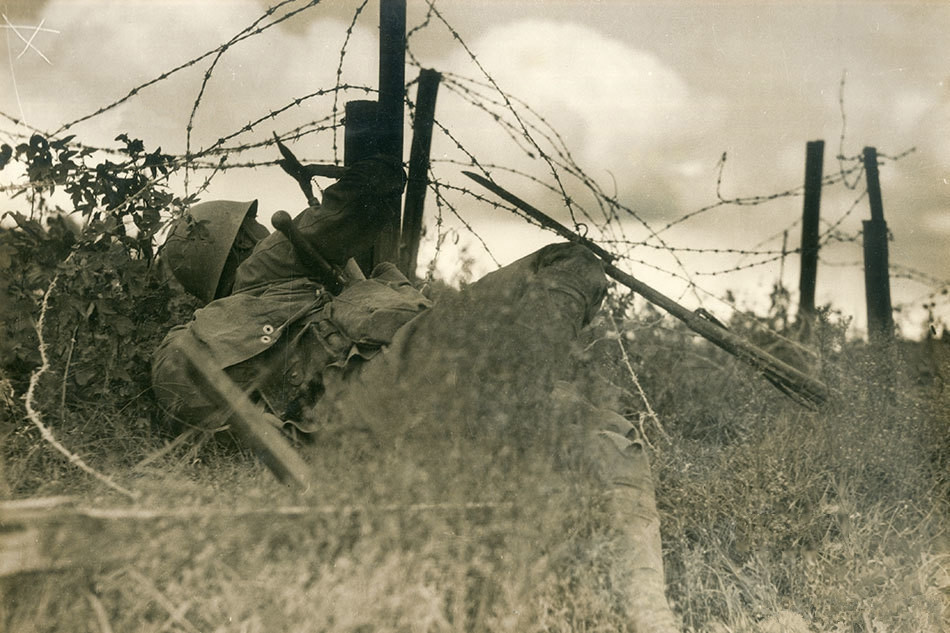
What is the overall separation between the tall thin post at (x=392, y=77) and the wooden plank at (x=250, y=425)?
3.25 feet

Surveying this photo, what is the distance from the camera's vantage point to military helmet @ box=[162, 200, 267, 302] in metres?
3.70

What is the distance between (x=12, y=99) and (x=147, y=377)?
1330 mm

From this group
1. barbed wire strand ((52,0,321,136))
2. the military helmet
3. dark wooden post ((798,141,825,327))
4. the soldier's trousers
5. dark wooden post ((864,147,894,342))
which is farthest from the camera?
dark wooden post ((798,141,825,327))

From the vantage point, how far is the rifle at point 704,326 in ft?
12.2

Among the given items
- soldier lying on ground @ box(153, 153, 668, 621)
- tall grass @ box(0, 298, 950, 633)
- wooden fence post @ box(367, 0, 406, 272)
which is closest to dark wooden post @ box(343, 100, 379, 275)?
wooden fence post @ box(367, 0, 406, 272)

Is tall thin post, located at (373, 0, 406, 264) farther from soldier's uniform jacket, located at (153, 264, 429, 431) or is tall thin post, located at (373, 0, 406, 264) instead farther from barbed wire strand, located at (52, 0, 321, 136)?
soldier's uniform jacket, located at (153, 264, 429, 431)

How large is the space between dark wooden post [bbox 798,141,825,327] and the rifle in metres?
1.40

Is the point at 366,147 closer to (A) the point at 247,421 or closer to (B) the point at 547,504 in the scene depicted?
(A) the point at 247,421

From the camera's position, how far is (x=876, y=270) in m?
5.63

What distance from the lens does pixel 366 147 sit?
11.8 feet

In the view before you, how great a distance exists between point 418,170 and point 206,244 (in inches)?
42.2

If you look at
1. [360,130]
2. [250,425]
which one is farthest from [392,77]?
[250,425]

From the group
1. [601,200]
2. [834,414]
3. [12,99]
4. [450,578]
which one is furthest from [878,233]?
[12,99]

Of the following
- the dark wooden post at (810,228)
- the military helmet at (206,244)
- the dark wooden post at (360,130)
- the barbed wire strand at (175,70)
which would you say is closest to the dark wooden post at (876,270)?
the dark wooden post at (810,228)
